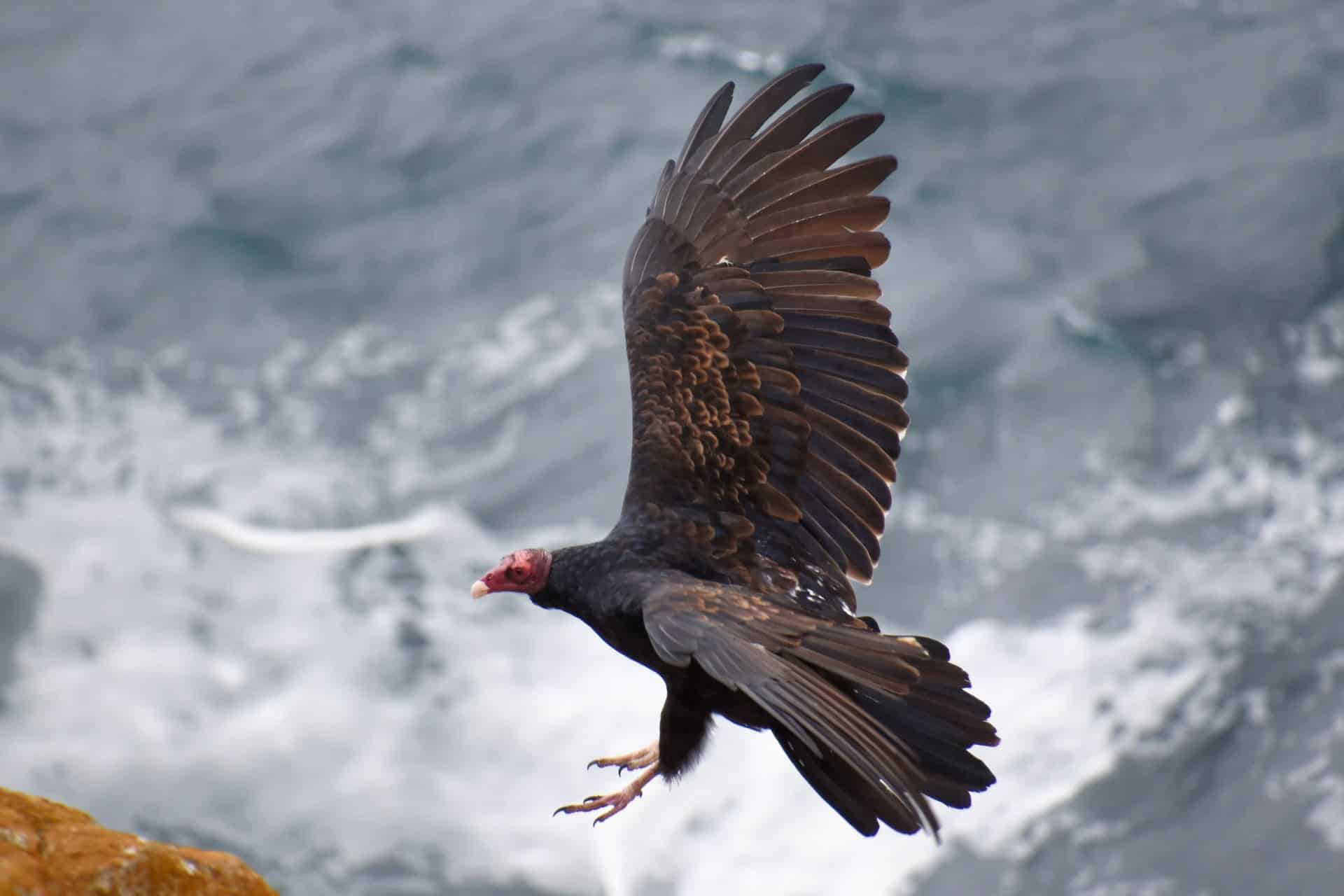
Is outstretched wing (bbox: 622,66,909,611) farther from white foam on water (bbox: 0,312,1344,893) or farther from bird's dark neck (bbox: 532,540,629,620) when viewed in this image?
white foam on water (bbox: 0,312,1344,893)

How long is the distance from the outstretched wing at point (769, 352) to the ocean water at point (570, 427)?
6.09 m

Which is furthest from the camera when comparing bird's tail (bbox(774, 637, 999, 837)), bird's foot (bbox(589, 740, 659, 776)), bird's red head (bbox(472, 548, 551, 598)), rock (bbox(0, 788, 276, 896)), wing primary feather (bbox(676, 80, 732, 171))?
wing primary feather (bbox(676, 80, 732, 171))

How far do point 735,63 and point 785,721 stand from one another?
12780 mm

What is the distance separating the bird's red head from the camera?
524cm

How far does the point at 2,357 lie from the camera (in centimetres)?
1499

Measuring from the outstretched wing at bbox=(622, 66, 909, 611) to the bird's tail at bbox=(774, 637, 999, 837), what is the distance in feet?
3.38

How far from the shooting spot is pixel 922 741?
4160 mm

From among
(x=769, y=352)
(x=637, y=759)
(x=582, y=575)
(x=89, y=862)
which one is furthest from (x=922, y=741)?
(x=89, y=862)

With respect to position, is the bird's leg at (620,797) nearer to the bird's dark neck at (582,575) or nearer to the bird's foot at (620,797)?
the bird's foot at (620,797)

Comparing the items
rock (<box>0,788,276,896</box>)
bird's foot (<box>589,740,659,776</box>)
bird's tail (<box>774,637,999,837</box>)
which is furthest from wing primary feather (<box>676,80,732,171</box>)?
rock (<box>0,788,276,896</box>)

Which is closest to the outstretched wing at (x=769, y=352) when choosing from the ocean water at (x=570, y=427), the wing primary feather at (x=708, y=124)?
the wing primary feather at (x=708, y=124)

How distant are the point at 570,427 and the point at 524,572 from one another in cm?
831

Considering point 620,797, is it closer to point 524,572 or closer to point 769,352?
point 524,572

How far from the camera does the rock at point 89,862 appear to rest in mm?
3514
